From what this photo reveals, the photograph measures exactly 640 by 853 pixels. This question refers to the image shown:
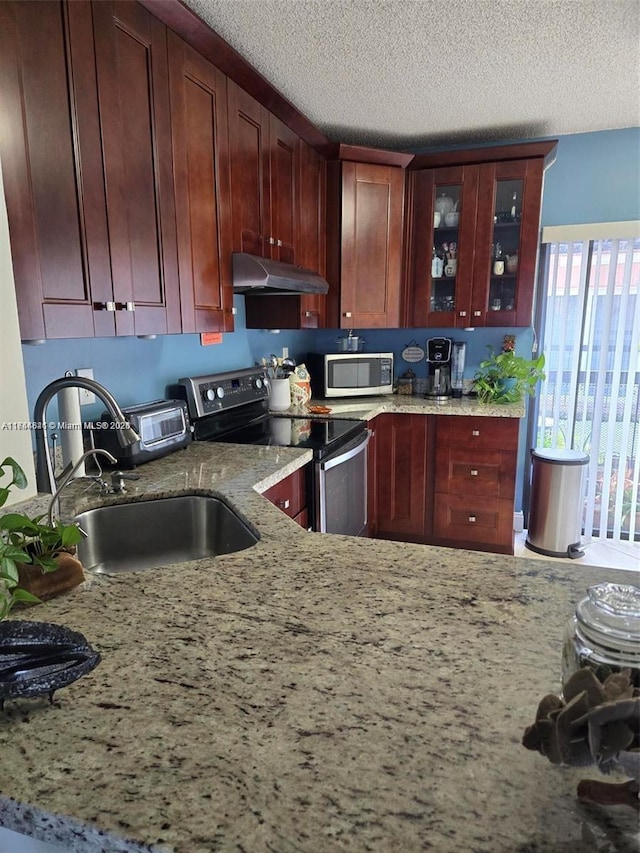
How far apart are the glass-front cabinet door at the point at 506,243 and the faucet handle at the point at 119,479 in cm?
239

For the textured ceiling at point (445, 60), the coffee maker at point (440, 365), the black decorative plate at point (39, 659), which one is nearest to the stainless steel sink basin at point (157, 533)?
the black decorative plate at point (39, 659)

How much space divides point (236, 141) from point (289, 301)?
920 mm

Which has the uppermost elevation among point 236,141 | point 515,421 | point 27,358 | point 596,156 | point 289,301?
point 596,156

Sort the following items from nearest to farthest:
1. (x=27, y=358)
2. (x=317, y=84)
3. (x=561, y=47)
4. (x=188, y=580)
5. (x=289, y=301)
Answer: (x=188, y=580)
(x=27, y=358)
(x=561, y=47)
(x=317, y=84)
(x=289, y=301)

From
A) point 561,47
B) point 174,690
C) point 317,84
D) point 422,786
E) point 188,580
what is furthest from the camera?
point 317,84

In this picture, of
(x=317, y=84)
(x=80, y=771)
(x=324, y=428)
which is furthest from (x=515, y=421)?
(x=80, y=771)

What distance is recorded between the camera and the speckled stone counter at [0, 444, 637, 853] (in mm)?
502

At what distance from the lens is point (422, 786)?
0.54m

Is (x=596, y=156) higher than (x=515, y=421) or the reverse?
higher

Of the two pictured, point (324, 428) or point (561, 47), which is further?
point (324, 428)

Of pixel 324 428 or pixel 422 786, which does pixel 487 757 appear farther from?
pixel 324 428

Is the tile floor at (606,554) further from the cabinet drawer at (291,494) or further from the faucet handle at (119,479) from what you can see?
the faucet handle at (119,479)

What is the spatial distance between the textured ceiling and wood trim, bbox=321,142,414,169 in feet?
0.42

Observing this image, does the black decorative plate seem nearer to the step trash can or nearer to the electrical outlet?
the electrical outlet
